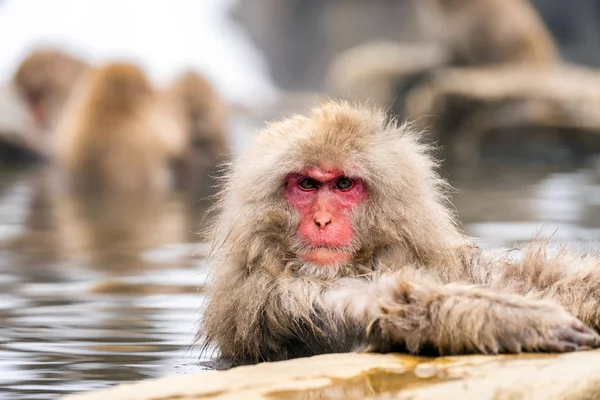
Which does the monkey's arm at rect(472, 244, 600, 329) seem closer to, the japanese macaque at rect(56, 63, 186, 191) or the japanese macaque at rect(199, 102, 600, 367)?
the japanese macaque at rect(199, 102, 600, 367)

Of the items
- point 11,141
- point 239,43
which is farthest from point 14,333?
point 239,43

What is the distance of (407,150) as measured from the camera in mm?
4176

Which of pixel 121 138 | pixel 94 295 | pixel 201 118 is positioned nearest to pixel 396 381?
pixel 94 295

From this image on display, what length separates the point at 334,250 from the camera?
13.0 feet

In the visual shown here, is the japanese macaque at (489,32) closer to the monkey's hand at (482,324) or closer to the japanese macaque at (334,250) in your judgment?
the japanese macaque at (334,250)

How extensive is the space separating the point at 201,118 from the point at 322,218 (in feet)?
32.0

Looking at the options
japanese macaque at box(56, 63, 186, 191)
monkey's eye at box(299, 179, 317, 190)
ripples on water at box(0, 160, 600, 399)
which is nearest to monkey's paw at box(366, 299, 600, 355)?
monkey's eye at box(299, 179, 317, 190)

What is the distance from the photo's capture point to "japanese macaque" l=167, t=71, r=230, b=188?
44.2 ft

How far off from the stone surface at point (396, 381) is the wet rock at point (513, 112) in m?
11.8

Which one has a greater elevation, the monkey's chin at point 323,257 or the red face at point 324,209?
the red face at point 324,209

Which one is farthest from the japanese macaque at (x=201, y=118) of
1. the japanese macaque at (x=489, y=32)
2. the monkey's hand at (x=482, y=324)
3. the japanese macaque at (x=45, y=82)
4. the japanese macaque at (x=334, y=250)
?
the monkey's hand at (x=482, y=324)

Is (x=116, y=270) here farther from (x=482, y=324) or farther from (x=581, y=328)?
(x=581, y=328)

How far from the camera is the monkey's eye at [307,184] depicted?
4023 millimetres

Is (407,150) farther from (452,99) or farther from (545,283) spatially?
(452,99)
